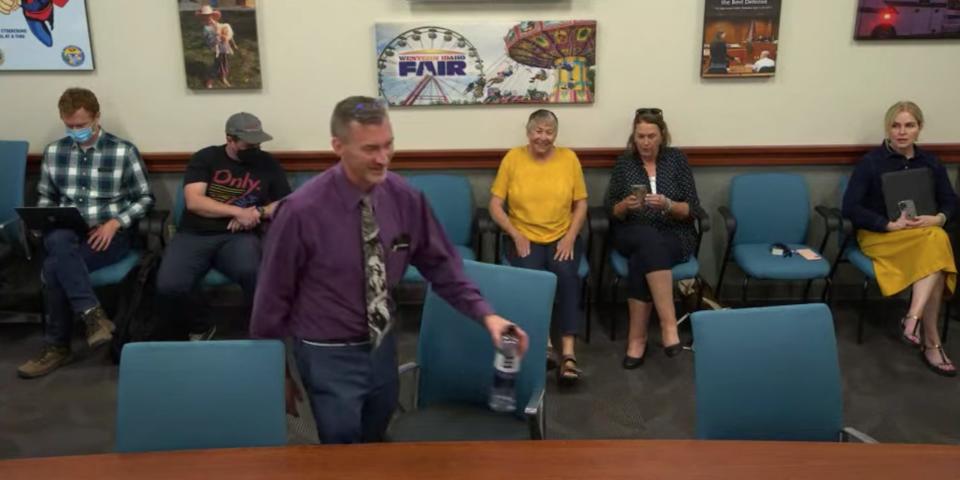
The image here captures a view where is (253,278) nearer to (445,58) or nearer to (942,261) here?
(445,58)

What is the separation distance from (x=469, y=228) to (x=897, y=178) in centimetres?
220

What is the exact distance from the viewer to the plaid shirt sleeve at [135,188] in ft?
12.9

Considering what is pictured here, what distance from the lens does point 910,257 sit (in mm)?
3865

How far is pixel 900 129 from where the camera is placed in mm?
3980

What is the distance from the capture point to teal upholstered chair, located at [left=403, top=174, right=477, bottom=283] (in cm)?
419

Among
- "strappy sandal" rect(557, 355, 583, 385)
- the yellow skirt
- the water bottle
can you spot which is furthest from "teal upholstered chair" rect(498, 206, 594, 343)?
the water bottle

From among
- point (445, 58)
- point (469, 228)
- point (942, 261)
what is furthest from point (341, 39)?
point (942, 261)

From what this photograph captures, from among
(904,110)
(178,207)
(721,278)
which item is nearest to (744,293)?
(721,278)

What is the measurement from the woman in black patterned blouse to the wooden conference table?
2.10 metres

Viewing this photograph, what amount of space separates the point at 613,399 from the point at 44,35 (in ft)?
11.1

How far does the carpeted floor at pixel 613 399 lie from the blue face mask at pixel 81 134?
1070 millimetres

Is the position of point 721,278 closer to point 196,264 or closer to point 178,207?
point 196,264

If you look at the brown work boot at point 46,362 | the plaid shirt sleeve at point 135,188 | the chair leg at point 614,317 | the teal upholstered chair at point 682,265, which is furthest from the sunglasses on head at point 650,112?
the brown work boot at point 46,362

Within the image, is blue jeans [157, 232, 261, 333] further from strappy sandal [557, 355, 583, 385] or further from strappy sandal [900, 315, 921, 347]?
strappy sandal [900, 315, 921, 347]
